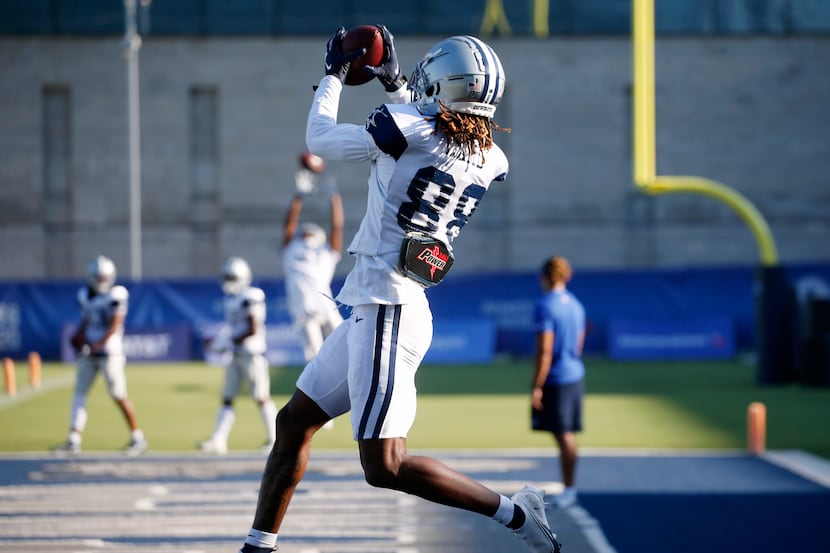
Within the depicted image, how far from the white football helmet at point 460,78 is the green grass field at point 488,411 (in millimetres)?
6894

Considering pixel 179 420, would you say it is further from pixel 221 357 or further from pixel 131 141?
pixel 131 141

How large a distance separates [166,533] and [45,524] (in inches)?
32.1

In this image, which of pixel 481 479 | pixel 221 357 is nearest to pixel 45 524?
pixel 481 479

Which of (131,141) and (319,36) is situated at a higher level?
(319,36)

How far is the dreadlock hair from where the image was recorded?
4.90 metres

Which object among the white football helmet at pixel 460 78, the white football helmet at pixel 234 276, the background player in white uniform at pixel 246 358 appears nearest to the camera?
the white football helmet at pixel 460 78

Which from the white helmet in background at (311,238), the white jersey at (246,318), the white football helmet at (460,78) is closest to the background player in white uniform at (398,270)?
the white football helmet at (460,78)

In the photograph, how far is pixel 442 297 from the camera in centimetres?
2517

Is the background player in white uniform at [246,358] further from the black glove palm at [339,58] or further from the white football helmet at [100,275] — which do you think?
the black glove palm at [339,58]

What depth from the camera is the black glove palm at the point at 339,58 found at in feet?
16.7

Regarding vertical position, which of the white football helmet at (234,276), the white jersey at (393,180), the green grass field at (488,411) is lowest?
the green grass field at (488,411)

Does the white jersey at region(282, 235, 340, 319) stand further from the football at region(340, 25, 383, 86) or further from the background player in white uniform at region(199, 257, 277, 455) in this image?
the football at region(340, 25, 383, 86)

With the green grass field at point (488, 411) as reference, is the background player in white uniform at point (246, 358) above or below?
above

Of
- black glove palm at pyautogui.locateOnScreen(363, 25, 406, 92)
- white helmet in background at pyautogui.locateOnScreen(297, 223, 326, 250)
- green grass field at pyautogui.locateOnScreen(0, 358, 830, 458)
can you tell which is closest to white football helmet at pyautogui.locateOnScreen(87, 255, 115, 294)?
green grass field at pyautogui.locateOnScreen(0, 358, 830, 458)
